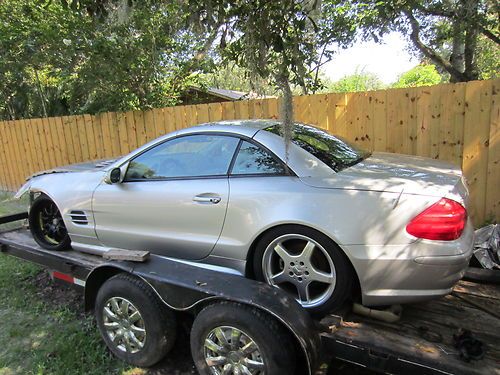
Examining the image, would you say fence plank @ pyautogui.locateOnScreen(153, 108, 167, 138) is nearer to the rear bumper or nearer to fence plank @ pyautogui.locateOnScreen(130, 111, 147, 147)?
fence plank @ pyautogui.locateOnScreen(130, 111, 147, 147)

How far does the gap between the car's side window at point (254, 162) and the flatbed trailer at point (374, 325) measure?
32.6 inches

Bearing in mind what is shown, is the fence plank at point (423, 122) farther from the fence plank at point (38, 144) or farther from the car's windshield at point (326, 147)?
the fence plank at point (38, 144)

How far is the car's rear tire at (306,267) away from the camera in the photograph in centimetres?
262

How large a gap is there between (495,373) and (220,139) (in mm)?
2421

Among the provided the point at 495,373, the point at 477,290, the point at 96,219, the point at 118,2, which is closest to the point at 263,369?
the point at 495,373

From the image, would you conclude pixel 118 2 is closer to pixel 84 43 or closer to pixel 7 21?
pixel 84 43

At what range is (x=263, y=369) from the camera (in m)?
2.40

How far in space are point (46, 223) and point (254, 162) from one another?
2.72 metres

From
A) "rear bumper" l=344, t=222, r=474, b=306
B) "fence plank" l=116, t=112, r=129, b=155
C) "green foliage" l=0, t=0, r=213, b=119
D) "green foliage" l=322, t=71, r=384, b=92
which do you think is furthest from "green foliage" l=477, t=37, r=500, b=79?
"rear bumper" l=344, t=222, r=474, b=306

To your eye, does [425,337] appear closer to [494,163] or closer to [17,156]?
[494,163]

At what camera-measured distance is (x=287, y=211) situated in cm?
273

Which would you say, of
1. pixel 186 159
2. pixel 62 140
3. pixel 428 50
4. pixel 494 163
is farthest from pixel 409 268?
pixel 428 50

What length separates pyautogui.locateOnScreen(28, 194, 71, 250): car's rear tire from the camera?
4.32m

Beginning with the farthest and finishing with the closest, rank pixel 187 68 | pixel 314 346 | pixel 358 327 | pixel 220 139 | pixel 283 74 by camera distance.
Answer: pixel 187 68 → pixel 220 139 → pixel 283 74 → pixel 358 327 → pixel 314 346
